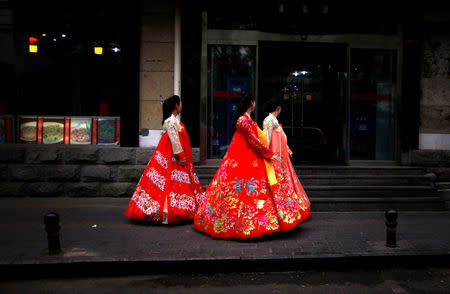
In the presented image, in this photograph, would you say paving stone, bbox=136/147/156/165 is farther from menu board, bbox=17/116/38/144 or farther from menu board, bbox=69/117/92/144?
menu board, bbox=17/116/38/144

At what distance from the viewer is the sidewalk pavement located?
14.6ft

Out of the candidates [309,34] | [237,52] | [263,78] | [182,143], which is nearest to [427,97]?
[309,34]

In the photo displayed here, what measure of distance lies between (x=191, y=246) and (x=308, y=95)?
253 inches

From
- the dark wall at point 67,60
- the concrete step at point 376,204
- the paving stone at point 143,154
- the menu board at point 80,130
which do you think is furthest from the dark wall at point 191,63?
the concrete step at point 376,204

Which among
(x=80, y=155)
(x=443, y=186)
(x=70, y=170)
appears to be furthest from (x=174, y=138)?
(x=443, y=186)

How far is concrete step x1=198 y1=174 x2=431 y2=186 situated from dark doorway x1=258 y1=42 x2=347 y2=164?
5.10ft

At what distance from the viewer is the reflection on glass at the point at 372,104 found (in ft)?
31.3

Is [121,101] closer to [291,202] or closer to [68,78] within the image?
[68,78]

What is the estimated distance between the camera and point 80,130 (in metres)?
9.02

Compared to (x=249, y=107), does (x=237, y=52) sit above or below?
above

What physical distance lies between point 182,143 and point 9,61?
227 inches

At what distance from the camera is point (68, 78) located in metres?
9.05

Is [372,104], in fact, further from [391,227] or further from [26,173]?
[26,173]

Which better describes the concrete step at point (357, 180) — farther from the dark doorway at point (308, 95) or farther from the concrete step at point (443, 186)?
the dark doorway at point (308, 95)
